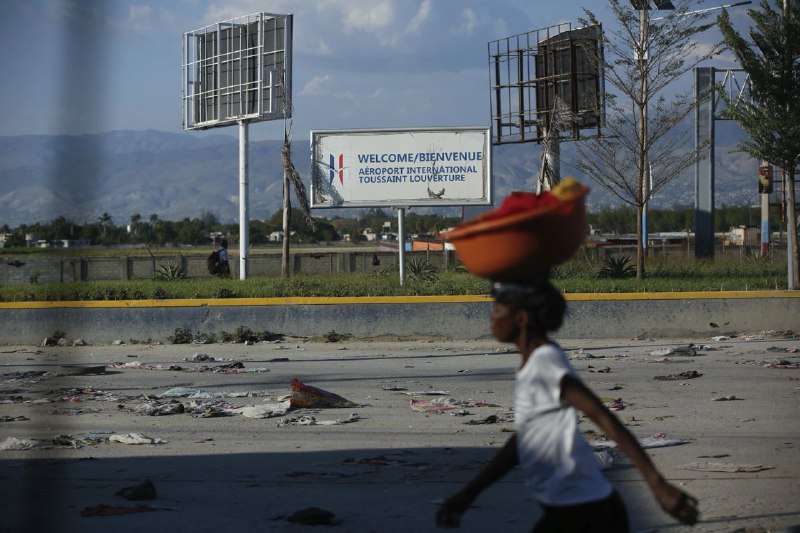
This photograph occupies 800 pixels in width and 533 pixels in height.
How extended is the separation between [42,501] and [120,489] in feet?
1.70

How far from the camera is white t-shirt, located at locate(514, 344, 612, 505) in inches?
149

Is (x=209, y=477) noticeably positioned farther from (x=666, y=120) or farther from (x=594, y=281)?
(x=666, y=120)

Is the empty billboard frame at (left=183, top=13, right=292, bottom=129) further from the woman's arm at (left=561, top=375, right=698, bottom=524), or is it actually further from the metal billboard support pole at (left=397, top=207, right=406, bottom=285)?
the woman's arm at (left=561, top=375, right=698, bottom=524)

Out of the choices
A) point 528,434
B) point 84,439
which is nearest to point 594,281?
point 84,439

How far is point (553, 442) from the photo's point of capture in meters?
3.82

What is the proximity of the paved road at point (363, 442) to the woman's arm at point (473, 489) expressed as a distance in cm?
212

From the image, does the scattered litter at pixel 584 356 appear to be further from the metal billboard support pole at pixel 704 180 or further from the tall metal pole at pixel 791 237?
the metal billboard support pole at pixel 704 180

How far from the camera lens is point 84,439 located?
8977mm

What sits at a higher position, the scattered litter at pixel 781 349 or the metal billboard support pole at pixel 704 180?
the metal billboard support pole at pixel 704 180

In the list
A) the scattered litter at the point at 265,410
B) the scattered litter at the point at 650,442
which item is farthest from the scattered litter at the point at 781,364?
the scattered litter at the point at 265,410

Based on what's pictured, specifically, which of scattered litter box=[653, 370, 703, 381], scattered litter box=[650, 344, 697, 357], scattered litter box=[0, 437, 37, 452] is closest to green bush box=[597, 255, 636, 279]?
scattered litter box=[650, 344, 697, 357]

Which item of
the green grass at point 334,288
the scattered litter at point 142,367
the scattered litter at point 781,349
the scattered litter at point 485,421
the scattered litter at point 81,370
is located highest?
the green grass at point 334,288

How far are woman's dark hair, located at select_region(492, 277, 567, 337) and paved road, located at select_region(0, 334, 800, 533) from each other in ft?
8.26

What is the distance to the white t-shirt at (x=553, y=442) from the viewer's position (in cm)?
379
